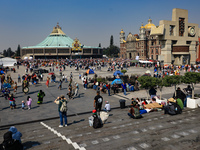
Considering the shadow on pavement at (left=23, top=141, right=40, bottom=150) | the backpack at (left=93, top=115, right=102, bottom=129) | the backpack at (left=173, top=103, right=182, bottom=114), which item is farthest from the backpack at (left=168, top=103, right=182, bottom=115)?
the shadow on pavement at (left=23, top=141, right=40, bottom=150)

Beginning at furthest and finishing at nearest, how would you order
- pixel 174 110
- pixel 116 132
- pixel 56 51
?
pixel 56 51, pixel 174 110, pixel 116 132

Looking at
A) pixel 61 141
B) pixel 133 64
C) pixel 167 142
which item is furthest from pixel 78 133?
pixel 133 64

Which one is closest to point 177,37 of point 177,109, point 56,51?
point 177,109

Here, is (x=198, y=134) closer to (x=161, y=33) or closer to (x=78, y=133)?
(x=78, y=133)

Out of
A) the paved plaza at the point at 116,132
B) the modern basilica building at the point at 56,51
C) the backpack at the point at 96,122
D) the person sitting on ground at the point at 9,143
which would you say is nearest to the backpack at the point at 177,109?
the paved plaza at the point at 116,132

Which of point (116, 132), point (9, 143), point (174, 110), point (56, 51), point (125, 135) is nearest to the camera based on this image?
point (9, 143)

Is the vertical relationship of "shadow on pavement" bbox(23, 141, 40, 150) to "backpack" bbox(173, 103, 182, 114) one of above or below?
below

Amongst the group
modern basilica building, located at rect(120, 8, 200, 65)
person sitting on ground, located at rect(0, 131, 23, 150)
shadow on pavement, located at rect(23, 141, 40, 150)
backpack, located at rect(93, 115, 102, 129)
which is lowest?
shadow on pavement, located at rect(23, 141, 40, 150)

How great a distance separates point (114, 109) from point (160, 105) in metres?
2.84

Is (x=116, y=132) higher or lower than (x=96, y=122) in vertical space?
lower

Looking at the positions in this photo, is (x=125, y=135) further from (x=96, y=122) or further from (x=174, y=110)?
(x=174, y=110)

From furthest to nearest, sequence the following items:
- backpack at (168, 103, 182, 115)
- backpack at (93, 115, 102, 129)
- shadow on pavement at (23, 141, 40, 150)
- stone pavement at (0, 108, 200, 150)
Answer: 1. backpack at (168, 103, 182, 115)
2. backpack at (93, 115, 102, 129)
3. shadow on pavement at (23, 141, 40, 150)
4. stone pavement at (0, 108, 200, 150)

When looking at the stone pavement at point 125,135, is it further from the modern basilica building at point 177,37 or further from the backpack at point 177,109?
the modern basilica building at point 177,37

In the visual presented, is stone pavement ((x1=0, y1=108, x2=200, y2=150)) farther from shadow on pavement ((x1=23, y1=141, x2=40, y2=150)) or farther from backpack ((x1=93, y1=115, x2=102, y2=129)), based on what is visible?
backpack ((x1=93, y1=115, x2=102, y2=129))
